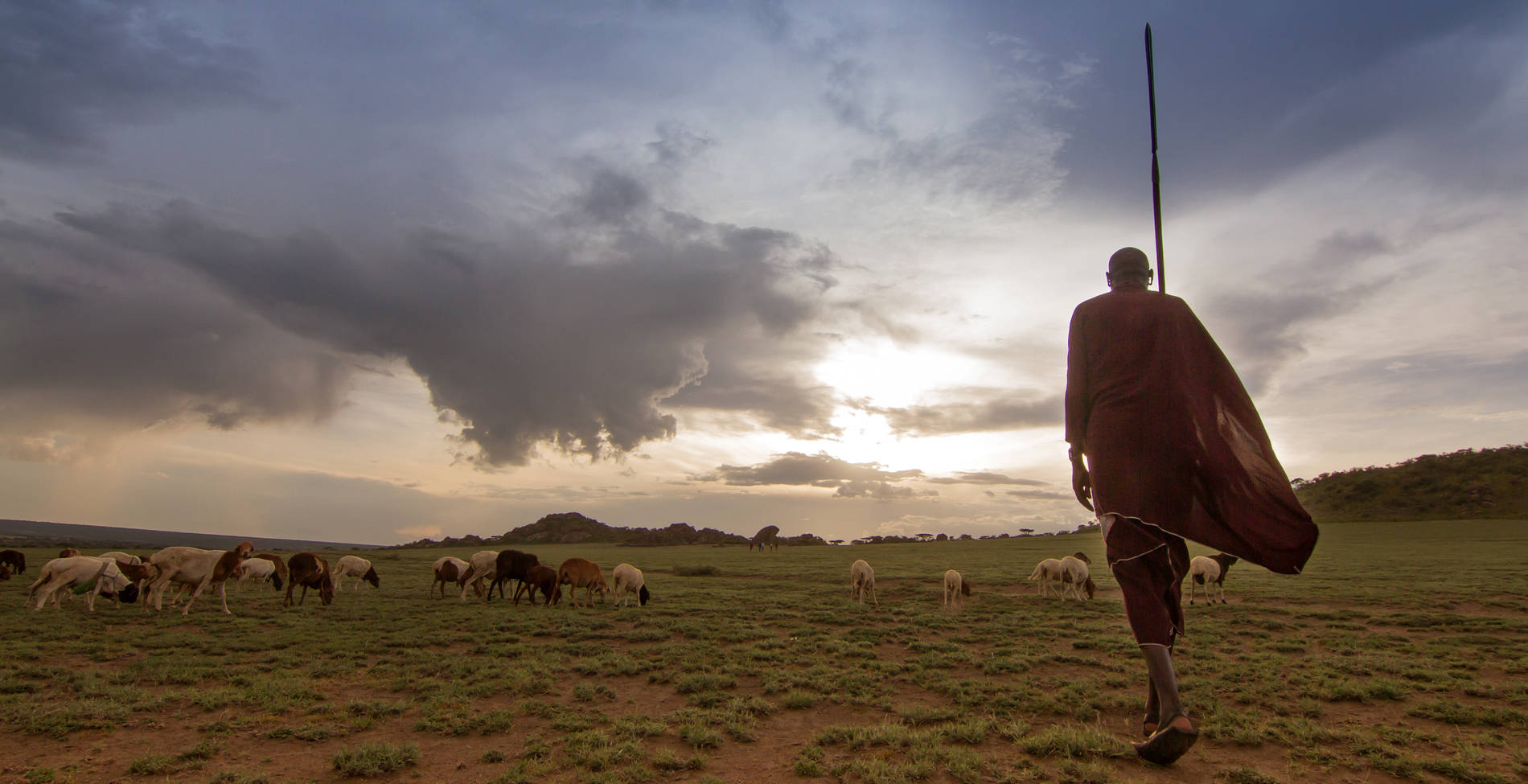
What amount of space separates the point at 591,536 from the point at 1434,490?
4739 inches

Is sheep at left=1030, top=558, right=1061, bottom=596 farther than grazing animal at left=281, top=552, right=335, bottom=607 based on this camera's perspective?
Yes

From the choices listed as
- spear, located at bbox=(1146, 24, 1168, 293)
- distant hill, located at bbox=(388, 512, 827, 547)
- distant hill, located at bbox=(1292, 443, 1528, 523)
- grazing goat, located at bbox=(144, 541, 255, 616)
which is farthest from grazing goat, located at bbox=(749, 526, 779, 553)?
spear, located at bbox=(1146, 24, 1168, 293)

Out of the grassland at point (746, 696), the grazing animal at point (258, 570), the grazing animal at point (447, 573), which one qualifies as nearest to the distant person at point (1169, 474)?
the grassland at point (746, 696)

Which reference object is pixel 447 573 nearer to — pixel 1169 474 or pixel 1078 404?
pixel 1078 404

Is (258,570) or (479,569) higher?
(258,570)

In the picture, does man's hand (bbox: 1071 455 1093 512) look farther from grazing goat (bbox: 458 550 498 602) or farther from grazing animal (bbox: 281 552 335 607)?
grazing goat (bbox: 458 550 498 602)

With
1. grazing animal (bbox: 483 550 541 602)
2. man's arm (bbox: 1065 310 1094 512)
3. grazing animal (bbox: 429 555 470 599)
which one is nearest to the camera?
man's arm (bbox: 1065 310 1094 512)

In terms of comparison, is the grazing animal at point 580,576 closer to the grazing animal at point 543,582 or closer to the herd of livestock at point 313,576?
the herd of livestock at point 313,576

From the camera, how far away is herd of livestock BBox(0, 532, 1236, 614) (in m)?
14.9

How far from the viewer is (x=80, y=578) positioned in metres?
15.1

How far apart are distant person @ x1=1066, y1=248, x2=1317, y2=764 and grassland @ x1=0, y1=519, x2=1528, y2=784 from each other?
5.14ft

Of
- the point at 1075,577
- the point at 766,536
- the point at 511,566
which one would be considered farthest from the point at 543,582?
the point at 766,536

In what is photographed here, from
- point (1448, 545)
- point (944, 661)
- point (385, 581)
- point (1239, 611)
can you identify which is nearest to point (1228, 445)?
point (944, 661)

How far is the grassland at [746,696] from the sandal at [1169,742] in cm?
120
